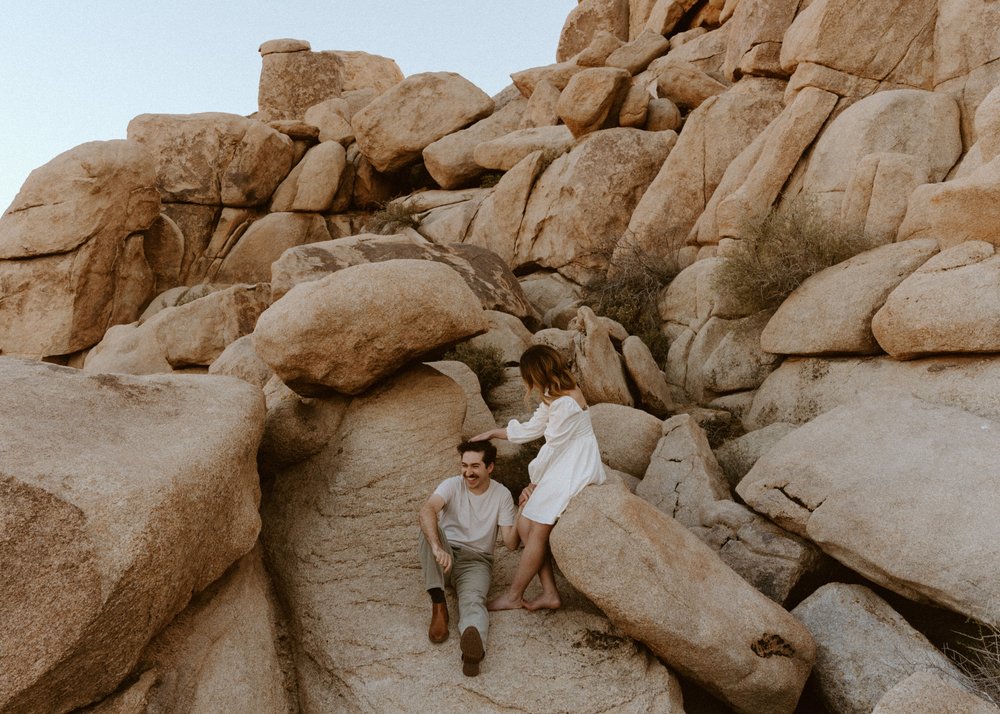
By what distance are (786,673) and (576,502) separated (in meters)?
1.71

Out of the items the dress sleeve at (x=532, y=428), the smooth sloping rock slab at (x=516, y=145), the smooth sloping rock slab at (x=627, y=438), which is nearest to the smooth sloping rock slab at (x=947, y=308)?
the smooth sloping rock slab at (x=627, y=438)

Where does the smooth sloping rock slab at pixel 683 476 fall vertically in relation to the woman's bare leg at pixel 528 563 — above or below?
below

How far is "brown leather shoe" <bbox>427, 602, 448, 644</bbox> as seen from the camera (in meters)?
5.10

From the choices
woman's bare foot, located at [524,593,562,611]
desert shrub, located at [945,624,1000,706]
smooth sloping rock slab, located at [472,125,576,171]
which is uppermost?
smooth sloping rock slab, located at [472,125,576,171]

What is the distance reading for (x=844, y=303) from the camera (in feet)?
25.9

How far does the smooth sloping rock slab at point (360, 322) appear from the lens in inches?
250

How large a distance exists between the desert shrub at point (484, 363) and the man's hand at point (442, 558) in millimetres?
4073

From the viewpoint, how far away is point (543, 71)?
62.9 feet

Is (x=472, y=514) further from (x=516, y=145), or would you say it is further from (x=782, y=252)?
(x=516, y=145)

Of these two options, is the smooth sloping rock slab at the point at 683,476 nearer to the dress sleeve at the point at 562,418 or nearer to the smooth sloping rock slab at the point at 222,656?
the dress sleeve at the point at 562,418

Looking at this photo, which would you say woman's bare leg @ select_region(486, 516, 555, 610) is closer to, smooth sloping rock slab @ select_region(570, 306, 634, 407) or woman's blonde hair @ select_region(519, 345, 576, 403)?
woman's blonde hair @ select_region(519, 345, 576, 403)

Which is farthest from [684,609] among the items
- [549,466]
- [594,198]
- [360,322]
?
[594,198]

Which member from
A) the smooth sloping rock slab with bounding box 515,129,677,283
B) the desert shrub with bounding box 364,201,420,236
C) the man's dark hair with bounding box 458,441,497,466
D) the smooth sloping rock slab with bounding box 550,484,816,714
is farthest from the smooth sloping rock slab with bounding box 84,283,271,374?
the smooth sloping rock slab with bounding box 550,484,816,714

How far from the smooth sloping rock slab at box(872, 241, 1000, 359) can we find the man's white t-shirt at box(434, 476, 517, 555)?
407 cm
